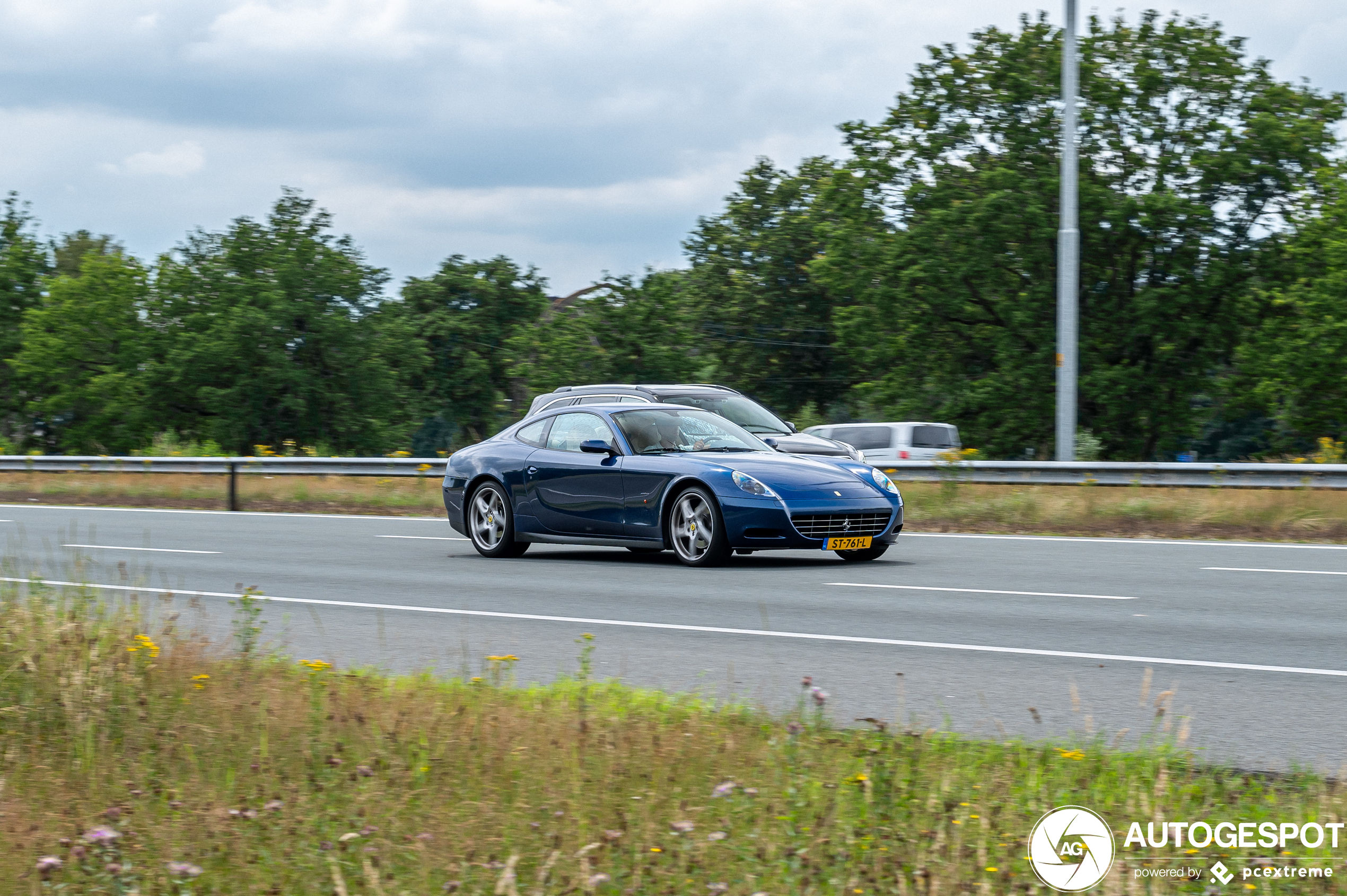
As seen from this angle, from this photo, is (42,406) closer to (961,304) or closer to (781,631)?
(961,304)

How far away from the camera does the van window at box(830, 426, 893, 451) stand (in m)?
34.0

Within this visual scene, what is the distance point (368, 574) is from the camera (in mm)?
13516

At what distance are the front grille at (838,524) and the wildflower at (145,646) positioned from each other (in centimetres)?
630

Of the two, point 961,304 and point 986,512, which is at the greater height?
point 961,304

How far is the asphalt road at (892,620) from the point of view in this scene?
685 cm

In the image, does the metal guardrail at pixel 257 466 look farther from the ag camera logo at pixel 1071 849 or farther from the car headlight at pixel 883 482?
the ag camera logo at pixel 1071 849

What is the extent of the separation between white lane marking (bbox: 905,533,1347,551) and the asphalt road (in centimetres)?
9

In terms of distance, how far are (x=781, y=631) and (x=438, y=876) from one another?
5.16 metres

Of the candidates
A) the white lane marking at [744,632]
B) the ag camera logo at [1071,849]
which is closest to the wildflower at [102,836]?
the ag camera logo at [1071,849]

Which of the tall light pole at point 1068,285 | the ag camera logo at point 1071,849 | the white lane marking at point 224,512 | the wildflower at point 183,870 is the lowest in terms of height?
the wildflower at point 183,870

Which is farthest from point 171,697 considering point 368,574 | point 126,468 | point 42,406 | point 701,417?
point 42,406

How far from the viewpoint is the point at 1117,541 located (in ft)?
53.4

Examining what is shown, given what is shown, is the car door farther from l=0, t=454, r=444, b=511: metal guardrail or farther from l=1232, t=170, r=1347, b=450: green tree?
l=1232, t=170, r=1347, b=450: green tree

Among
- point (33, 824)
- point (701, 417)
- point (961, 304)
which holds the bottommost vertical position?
point (33, 824)
